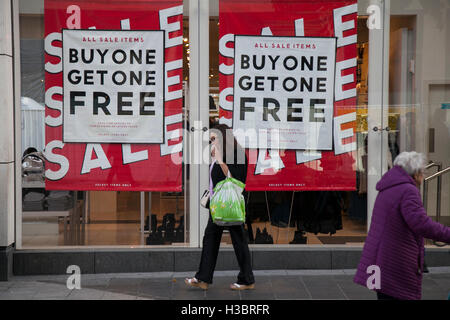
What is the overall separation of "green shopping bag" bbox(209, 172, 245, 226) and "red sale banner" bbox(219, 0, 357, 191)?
1.61 meters

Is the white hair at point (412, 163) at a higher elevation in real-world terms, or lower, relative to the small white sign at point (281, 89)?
lower

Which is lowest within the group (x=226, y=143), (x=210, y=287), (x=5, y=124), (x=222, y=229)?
(x=210, y=287)

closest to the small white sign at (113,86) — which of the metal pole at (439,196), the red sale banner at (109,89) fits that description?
the red sale banner at (109,89)

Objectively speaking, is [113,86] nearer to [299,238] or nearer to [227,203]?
[227,203]

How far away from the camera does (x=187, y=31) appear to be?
8.79 meters

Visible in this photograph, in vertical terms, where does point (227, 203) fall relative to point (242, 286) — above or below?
above

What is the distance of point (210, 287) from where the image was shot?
310 inches

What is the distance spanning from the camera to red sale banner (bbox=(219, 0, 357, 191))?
881 centimetres

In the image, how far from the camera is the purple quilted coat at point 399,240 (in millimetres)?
4938

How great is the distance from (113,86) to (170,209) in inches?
73.7

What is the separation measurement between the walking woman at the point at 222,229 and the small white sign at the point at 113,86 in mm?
1542

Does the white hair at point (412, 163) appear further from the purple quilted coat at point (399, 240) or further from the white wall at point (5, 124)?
the white wall at point (5, 124)

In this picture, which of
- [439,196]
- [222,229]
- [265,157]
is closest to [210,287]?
[222,229]

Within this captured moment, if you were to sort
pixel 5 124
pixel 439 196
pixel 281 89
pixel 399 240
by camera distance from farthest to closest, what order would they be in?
pixel 439 196 < pixel 281 89 < pixel 5 124 < pixel 399 240
